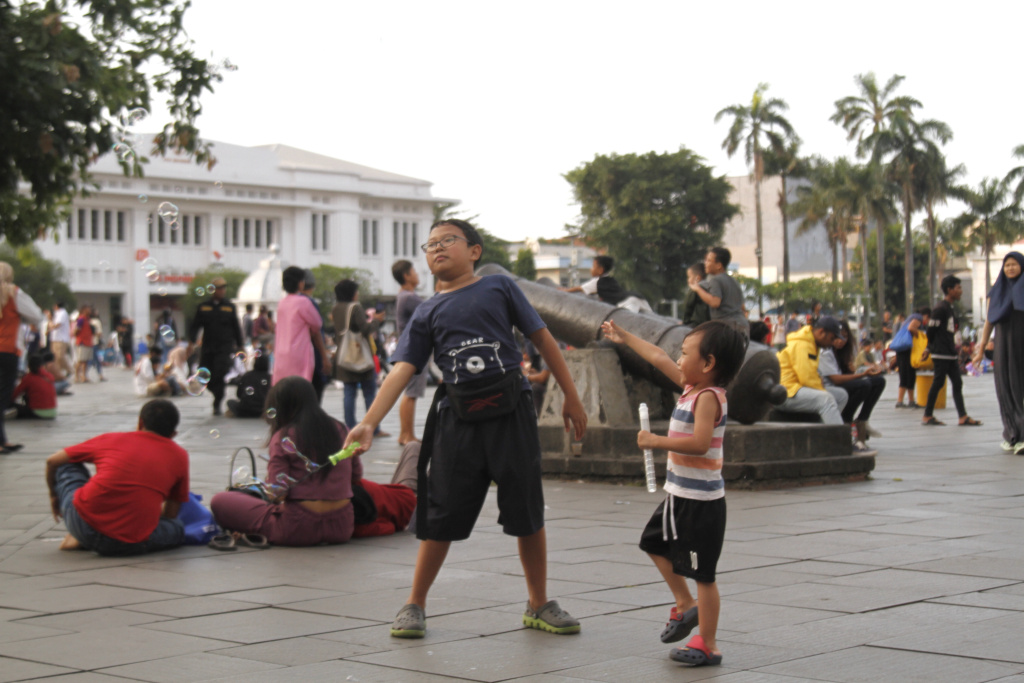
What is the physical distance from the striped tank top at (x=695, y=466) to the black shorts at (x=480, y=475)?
0.53 m

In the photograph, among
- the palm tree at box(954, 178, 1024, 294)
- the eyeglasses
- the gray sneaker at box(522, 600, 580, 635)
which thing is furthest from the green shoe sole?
the palm tree at box(954, 178, 1024, 294)

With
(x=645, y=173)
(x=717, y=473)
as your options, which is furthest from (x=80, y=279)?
(x=717, y=473)

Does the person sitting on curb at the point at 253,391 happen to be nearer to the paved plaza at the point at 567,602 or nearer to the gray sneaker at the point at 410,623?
the paved plaza at the point at 567,602

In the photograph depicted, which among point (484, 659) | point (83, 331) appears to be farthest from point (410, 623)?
point (83, 331)

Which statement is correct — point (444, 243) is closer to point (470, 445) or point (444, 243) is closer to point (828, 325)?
point (470, 445)

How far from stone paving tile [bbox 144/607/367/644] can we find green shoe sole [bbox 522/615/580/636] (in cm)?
61

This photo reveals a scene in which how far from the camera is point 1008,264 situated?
10.3 m

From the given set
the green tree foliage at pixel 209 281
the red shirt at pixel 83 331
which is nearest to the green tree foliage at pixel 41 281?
the green tree foliage at pixel 209 281

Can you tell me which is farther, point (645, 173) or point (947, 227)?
point (645, 173)

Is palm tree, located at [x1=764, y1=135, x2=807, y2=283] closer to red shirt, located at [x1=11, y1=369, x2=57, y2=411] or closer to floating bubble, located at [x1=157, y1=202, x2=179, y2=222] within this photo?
red shirt, located at [x1=11, y1=369, x2=57, y2=411]

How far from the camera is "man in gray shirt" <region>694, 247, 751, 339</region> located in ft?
32.8

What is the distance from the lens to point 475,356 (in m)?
4.38

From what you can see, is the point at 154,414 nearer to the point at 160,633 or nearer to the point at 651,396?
the point at 160,633

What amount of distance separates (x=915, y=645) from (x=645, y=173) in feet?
228
